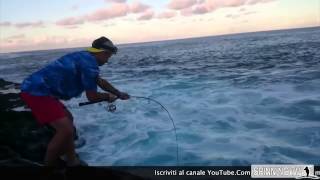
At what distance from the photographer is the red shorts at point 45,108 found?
270 cm

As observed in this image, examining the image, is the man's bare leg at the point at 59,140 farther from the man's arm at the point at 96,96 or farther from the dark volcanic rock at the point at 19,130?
the dark volcanic rock at the point at 19,130

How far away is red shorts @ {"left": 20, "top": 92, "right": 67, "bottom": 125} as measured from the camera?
8.86 ft

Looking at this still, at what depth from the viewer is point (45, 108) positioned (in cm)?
271

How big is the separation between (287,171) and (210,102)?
98cm

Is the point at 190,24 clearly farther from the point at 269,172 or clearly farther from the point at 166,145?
the point at 269,172

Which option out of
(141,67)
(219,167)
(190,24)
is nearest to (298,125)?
(219,167)

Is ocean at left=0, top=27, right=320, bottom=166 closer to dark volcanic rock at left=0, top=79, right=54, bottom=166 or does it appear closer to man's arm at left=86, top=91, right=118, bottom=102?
dark volcanic rock at left=0, top=79, right=54, bottom=166

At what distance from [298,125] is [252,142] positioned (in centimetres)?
46

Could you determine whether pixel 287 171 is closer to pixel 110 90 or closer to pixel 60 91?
pixel 110 90

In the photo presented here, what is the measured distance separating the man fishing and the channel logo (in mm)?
1283

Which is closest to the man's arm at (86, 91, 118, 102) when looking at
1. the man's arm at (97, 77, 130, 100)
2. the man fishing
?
the man fishing

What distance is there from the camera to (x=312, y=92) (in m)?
3.50

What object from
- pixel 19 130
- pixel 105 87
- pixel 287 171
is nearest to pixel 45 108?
pixel 105 87

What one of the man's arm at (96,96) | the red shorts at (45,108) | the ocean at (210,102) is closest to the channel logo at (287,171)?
the ocean at (210,102)
